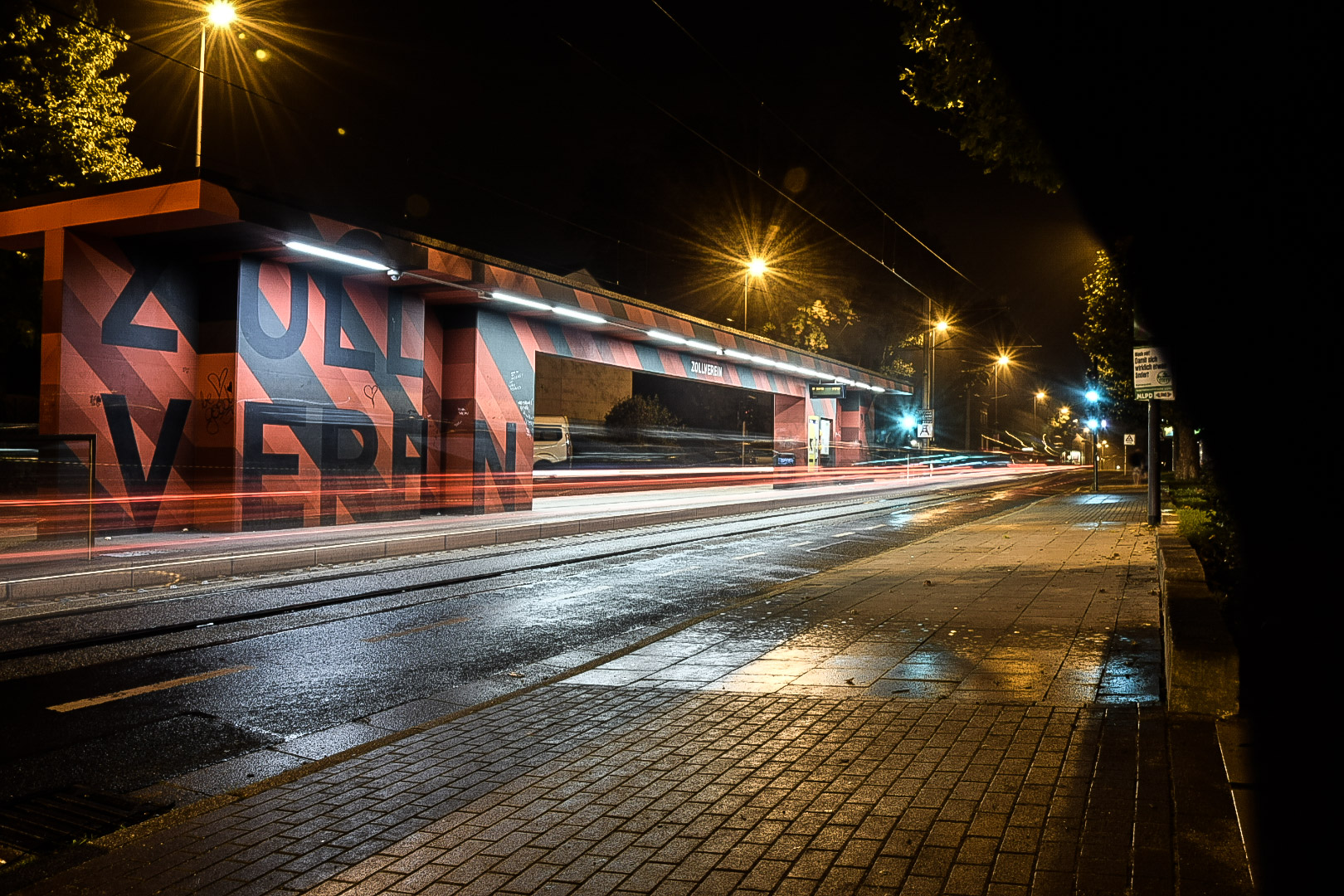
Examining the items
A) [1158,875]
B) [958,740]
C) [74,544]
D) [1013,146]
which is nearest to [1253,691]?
[958,740]

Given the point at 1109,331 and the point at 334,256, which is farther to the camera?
the point at 1109,331

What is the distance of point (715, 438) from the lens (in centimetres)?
4325

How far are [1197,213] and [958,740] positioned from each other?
11.4ft

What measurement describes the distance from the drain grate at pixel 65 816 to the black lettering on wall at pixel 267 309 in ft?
45.5

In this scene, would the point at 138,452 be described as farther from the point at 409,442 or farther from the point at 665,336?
the point at 665,336

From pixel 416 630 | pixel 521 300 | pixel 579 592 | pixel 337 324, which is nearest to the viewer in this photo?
pixel 416 630

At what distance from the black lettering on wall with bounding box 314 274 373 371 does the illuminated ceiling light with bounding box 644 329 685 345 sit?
891 centimetres

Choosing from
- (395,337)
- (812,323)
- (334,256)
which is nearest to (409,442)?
(395,337)

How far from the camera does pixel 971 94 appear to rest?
929 cm

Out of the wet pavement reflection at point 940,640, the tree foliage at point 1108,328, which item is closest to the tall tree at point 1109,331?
the tree foliage at point 1108,328

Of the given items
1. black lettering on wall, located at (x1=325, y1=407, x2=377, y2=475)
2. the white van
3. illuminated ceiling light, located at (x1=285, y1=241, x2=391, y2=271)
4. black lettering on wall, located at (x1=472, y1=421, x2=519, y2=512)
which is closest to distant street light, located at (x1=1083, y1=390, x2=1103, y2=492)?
the white van

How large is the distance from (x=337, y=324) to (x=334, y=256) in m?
2.21

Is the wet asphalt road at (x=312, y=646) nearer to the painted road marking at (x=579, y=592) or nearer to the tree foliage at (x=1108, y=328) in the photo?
the painted road marking at (x=579, y=592)

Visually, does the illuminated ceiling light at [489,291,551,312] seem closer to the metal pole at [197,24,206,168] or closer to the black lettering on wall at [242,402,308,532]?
the black lettering on wall at [242,402,308,532]
